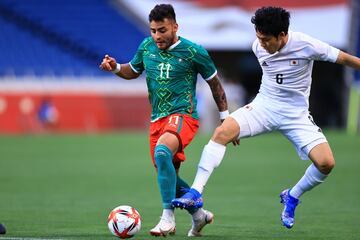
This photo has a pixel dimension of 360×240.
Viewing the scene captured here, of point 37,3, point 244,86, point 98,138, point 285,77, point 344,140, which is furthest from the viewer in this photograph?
point 244,86

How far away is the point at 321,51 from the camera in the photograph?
9406mm

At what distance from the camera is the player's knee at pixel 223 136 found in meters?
9.27

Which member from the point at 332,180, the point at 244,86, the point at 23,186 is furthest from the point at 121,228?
the point at 244,86

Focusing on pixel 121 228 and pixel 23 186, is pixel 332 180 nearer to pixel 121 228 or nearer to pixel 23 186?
pixel 23 186

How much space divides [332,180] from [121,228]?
970 cm

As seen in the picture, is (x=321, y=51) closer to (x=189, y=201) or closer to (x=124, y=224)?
(x=189, y=201)

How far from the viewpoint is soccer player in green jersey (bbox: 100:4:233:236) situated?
925cm

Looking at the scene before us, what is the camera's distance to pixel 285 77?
9.54 metres

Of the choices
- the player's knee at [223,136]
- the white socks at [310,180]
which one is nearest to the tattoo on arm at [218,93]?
the player's knee at [223,136]

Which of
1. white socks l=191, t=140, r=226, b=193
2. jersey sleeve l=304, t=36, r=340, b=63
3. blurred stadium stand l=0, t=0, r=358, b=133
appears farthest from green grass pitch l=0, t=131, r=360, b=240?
blurred stadium stand l=0, t=0, r=358, b=133

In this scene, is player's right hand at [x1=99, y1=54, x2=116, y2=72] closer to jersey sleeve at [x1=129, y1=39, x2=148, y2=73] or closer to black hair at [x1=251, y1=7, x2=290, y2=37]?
jersey sleeve at [x1=129, y1=39, x2=148, y2=73]

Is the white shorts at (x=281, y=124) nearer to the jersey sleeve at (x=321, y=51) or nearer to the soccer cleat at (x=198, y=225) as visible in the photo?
the jersey sleeve at (x=321, y=51)

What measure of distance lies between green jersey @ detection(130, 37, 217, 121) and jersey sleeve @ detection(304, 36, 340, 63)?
1.07 metres

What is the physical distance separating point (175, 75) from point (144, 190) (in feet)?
22.1
